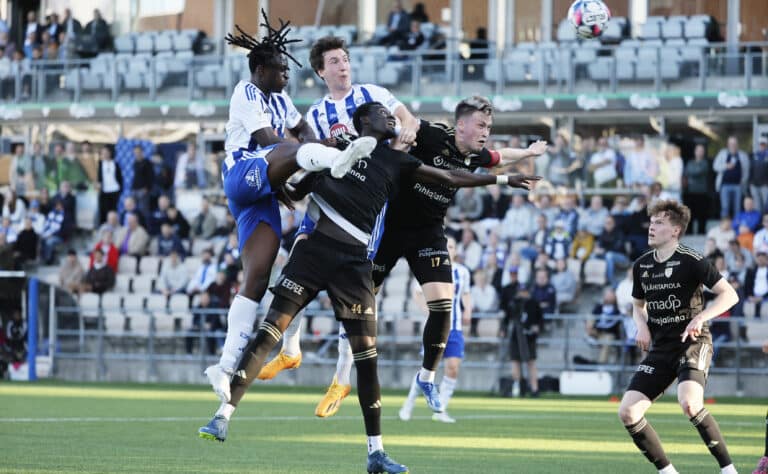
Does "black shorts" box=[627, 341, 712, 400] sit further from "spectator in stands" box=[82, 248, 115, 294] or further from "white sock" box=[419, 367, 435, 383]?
"spectator in stands" box=[82, 248, 115, 294]

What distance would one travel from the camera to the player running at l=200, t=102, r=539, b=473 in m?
9.39

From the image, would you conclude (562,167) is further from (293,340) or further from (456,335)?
(293,340)

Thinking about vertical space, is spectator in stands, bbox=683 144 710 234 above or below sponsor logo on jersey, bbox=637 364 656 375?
above

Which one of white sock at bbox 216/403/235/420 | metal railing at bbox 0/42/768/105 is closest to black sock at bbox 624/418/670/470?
white sock at bbox 216/403/235/420

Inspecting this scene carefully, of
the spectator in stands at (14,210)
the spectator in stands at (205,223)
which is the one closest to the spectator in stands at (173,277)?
the spectator in stands at (205,223)

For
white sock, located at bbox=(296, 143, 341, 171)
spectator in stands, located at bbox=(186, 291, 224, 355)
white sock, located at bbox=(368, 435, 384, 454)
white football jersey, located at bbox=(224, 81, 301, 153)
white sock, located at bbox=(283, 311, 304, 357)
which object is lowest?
spectator in stands, located at bbox=(186, 291, 224, 355)

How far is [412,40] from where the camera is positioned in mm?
29688

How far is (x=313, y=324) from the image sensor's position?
25203 millimetres

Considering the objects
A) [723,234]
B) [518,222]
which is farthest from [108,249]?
[723,234]

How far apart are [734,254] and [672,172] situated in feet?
8.00

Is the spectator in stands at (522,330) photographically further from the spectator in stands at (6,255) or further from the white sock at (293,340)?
the white sock at (293,340)

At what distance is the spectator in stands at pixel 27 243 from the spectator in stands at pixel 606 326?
39.1 ft

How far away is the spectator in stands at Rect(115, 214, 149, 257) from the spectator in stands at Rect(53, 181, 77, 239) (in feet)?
4.06

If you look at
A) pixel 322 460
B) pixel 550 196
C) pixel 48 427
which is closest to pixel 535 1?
pixel 550 196
